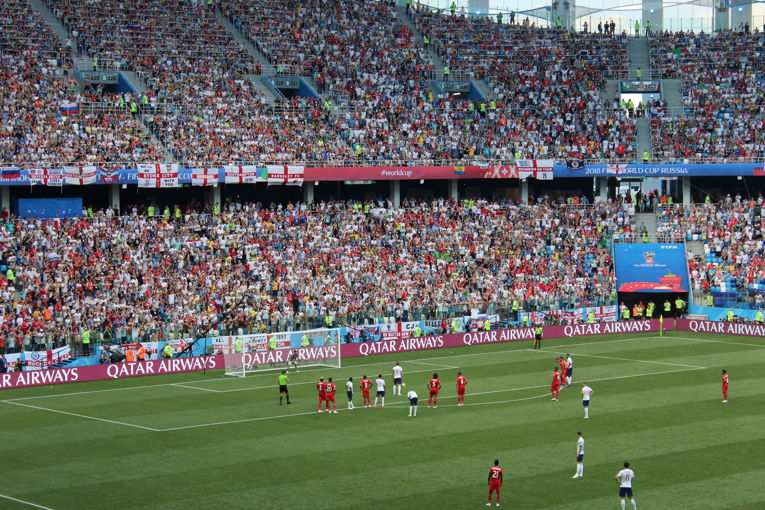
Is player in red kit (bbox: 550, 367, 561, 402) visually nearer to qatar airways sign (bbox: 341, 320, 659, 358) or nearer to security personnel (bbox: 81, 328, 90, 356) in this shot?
qatar airways sign (bbox: 341, 320, 659, 358)

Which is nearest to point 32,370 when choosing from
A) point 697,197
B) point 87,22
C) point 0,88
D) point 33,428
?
point 33,428

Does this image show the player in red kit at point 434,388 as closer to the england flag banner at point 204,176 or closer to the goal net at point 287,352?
the goal net at point 287,352

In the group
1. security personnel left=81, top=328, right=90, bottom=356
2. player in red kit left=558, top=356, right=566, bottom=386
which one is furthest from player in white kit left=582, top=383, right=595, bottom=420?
security personnel left=81, top=328, right=90, bottom=356

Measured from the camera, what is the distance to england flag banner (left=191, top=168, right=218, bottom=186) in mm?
60594

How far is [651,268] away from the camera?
66125 mm

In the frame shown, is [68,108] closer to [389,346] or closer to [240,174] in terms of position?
[240,174]

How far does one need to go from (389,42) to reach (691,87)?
21.2 metres

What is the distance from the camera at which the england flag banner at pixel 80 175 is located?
187ft

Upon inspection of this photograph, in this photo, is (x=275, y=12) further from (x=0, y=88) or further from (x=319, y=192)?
(x=0, y=88)

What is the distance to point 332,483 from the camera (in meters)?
28.8

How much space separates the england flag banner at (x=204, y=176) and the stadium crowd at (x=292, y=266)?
187cm

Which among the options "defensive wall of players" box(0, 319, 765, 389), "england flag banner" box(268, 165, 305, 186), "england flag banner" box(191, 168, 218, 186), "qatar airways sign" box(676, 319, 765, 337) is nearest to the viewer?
"defensive wall of players" box(0, 319, 765, 389)

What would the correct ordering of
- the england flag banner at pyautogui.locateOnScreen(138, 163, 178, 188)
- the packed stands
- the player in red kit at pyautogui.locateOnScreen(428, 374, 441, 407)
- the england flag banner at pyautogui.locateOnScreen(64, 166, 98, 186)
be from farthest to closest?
the packed stands < the england flag banner at pyautogui.locateOnScreen(138, 163, 178, 188) < the england flag banner at pyautogui.locateOnScreen(64, 166, 98, 186) < the player in red kit at pyautogui.locateOnScreen(428, 374, 441, 407)

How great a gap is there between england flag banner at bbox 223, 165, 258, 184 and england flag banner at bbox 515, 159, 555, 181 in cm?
1706
